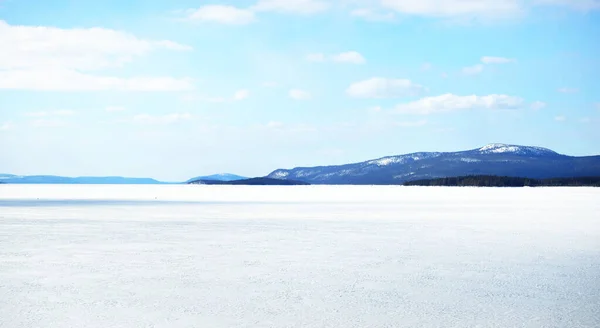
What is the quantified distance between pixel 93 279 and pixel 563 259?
7015 millimetres

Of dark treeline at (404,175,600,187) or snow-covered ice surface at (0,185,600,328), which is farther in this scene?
dark treeline at (404,175,600,187)

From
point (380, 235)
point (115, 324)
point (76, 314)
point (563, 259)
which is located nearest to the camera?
point (115, 324)

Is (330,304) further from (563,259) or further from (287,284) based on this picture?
(563,259)

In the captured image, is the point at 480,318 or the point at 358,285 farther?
the point at 358,285

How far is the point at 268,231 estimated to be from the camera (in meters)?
14.6

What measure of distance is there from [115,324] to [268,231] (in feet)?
29.7

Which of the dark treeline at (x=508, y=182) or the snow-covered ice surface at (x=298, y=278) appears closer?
the snow-covered ice surface at (x=298, y=278)

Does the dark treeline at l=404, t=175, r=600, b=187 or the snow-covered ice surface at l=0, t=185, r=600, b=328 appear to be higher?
the dark treeline at l=404, t=175, r=600, b=187

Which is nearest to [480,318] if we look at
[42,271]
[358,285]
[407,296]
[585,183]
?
[407,296]

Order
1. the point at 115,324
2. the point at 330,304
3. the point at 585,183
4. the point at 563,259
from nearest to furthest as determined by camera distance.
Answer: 1. the point at 115,324
2. the point at 330,304
3. the point at 563,259
4. the point at 585,183

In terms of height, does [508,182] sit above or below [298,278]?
above

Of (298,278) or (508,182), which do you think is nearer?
(298,278)

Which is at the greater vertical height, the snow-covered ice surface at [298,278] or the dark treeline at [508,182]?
the dark treeline at [508,182]

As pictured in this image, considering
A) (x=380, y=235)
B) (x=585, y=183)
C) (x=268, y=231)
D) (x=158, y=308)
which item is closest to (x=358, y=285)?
(x=158, y=308)
